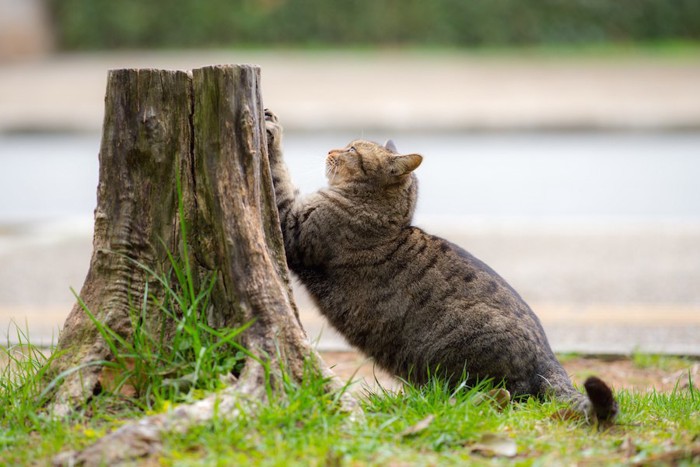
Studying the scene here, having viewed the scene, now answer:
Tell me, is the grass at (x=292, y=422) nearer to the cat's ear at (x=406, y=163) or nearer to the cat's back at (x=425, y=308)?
the cat's back at (x=425, y=308)

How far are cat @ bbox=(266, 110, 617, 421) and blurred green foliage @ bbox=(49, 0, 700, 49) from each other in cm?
1962

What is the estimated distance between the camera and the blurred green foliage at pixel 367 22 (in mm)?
23031

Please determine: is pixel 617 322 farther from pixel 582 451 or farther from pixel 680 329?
pixel 582 451

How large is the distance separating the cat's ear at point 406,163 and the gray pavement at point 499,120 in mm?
1046

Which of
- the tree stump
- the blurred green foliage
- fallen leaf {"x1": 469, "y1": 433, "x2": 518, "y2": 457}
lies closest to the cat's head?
the tree stump

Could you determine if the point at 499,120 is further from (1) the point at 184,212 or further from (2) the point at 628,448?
(2) the point at 628,448

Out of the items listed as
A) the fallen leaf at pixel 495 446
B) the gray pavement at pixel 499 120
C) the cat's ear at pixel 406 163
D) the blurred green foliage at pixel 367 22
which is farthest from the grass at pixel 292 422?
the blurred green foliage at pixel 367 22

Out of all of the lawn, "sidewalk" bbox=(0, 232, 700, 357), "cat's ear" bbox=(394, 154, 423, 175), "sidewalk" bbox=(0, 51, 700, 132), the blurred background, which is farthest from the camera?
"sidewalk" bbox=(0, 51, 700, 132)

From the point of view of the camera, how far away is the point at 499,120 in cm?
1407

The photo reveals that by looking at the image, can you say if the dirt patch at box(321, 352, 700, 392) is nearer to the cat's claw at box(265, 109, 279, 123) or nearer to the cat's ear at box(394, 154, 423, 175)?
the cat's ear at box(394, 154, 423, 175)

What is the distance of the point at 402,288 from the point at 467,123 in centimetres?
1032

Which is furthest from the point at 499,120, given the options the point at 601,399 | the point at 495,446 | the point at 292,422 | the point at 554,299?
the point at 292,422

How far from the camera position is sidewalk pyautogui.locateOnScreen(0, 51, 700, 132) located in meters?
14.0

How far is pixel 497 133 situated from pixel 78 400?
1138 centimetres
